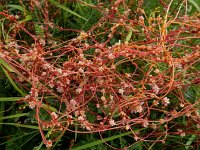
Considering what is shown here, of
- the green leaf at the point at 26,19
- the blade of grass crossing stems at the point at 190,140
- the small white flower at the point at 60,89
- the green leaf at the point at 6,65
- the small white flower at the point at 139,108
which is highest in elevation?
the green leaf at the point at 26,19

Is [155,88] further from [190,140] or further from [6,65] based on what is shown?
[6,65]

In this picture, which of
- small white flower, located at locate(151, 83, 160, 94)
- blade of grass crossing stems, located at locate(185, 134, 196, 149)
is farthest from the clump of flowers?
blade of grass crossing stems, located at locate(185, 134, 196, 149)

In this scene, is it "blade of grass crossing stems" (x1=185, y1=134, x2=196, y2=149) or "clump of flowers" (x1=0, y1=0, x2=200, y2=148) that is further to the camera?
"blade of grass crossing stems" (x1=185, y1=134, x2=196, y2=149)

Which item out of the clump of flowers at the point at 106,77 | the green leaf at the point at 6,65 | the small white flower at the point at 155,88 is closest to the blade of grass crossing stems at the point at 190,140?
the clump of flowers at the point at 106,77

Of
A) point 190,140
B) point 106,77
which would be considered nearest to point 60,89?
point 106,77

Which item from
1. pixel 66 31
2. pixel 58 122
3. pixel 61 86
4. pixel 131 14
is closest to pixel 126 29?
pixel 131 14

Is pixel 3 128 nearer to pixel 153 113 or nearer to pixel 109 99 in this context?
pixel 109 99

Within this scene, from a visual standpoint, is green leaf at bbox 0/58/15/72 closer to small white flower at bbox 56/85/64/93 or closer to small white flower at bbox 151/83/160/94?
small white flower at bbox 56/85/64/93

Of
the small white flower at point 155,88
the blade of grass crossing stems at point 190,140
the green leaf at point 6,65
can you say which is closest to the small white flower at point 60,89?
the green leaf at point 6,65

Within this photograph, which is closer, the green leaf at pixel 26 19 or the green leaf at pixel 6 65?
the green leaf at pixel 6 65

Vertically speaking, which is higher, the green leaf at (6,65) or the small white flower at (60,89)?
the green leaf at (6,65)

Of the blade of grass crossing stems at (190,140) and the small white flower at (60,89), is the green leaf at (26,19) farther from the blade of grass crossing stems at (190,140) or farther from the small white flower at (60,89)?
the blade of grass crossing stems at (190,140)
